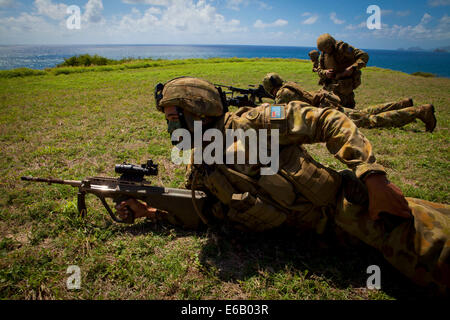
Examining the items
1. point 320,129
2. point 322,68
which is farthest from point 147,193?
point 322,68

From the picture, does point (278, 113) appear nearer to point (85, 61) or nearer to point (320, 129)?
point (320, 129)

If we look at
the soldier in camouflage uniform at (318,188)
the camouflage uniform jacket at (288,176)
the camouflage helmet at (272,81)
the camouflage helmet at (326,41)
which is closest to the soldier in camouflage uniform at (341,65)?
the camouflage helmet at (326,41)

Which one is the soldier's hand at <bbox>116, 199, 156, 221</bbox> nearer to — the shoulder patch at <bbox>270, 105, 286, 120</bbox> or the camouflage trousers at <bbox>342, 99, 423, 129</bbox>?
the shoulder patch at <bbox>270, 105, 286, 120</bbox>

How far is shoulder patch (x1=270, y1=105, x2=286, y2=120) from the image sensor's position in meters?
2.40

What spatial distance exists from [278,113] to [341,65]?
684 centimetres

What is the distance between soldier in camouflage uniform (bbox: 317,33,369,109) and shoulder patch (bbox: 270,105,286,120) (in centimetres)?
613

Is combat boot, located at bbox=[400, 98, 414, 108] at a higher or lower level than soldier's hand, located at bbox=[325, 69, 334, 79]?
lower

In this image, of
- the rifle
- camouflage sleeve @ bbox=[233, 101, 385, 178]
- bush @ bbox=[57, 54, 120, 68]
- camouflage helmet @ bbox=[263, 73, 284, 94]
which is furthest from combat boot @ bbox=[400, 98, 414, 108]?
bush @ bbox=[57, 54, 120, 68]

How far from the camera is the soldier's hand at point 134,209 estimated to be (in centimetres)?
332

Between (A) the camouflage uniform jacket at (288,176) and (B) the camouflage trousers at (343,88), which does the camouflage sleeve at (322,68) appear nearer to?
(B) the camouflage trousers at (343,88)

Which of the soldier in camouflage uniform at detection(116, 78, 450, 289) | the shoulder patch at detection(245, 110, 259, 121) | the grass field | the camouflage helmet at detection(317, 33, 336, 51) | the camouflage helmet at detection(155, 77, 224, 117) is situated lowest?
the grass field

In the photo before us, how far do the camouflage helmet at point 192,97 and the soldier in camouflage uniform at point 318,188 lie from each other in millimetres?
11
